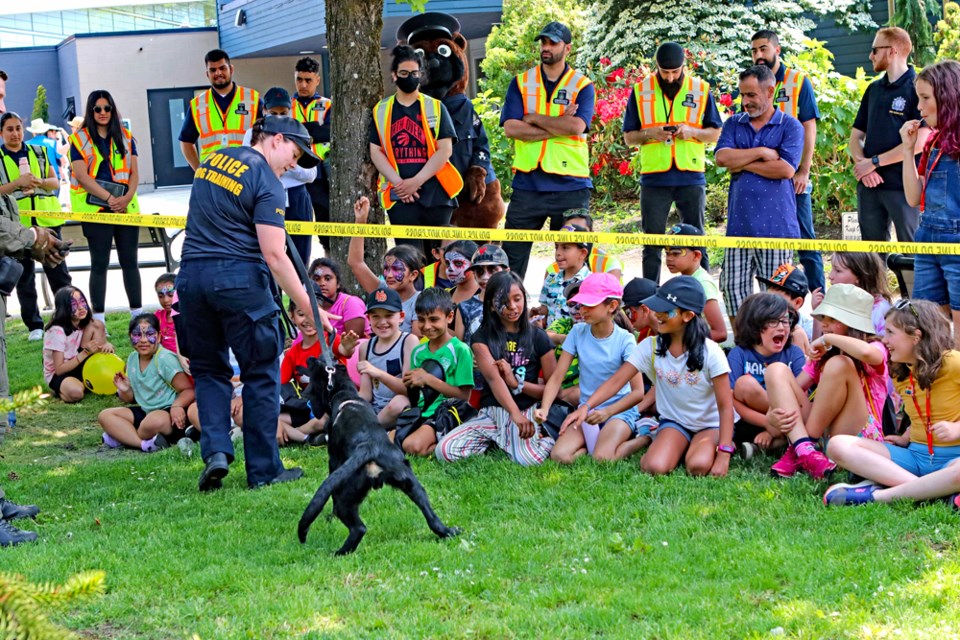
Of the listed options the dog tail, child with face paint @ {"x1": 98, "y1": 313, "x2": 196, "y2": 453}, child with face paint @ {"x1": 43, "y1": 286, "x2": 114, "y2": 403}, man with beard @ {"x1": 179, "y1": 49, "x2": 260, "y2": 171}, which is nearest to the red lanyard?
the dog tail

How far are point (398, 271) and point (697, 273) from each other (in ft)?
6.96

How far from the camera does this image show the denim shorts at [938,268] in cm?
594

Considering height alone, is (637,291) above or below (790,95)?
below

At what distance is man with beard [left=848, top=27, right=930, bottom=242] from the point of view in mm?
8070

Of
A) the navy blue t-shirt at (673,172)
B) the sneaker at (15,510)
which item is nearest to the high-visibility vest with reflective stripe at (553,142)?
the navy blue t-shirt at (673,172)

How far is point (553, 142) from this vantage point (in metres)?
8.76

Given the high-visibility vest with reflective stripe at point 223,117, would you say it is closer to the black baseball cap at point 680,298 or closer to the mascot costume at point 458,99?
the mascot costume at point 458,99

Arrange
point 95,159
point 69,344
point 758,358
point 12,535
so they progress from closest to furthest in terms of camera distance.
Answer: point 12,535
point 758,358
point 69,344
point 95,159

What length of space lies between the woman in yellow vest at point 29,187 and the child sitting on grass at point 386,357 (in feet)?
15.3

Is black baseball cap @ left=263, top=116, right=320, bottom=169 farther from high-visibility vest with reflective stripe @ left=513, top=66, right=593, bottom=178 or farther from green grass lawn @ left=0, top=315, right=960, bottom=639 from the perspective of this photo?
high-visibility vest with reflective stripe @ left=513, top=66, right=593, bottom=178

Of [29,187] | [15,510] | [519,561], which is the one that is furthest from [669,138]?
[29,187]

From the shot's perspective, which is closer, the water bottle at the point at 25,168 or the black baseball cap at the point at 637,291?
the black baseball cap at the point at 637,291

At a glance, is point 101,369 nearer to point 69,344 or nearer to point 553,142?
point 69,344

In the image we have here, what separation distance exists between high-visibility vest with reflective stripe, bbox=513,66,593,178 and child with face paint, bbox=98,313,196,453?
3127 mm
